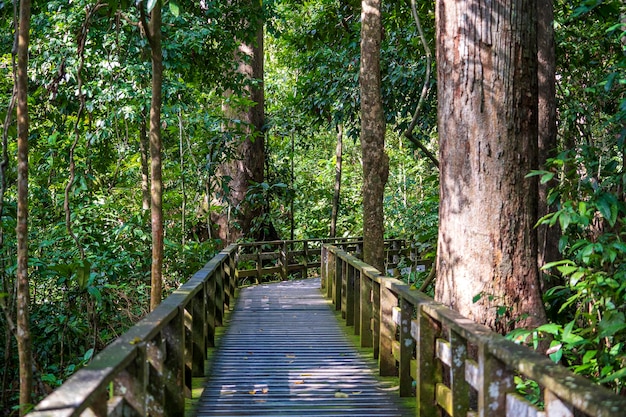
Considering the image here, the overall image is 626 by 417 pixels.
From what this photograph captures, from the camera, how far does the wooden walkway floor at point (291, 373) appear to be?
5.14 m

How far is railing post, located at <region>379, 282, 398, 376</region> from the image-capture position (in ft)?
20.0

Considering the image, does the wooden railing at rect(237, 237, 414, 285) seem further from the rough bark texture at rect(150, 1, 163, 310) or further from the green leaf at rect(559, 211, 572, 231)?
the green leaf at rect(559, 211, 572, 231)

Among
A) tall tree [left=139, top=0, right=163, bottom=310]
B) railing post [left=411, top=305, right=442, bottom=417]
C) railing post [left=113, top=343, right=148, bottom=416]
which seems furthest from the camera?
tall tree [left=139, top=0, right=163, bottom=310]

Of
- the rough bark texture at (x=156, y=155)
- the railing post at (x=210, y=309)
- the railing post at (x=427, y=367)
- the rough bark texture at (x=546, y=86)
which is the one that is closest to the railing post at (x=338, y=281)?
the railing post at (x=210, y=309)

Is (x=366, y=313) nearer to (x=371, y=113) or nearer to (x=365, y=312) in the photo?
(x=365, y=312)

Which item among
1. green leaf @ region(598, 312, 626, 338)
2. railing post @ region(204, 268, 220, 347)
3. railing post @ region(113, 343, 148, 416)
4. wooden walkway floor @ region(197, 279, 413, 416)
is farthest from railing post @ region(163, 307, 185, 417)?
railing post @ region(204, 268, 220, 347)

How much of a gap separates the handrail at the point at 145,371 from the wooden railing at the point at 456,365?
1.63 metres

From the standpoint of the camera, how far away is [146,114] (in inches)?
495

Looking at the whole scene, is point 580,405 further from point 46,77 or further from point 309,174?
point 309,174

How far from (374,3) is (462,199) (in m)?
6.80

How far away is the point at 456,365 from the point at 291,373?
106 inches

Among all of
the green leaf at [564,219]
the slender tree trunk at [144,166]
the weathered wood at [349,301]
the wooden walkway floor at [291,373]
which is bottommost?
the wooden walkway floor at [291,373]

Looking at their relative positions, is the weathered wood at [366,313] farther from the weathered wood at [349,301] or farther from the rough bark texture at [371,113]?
the rough bark texture at [371,113]

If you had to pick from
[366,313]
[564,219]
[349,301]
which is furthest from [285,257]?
[564,219]
